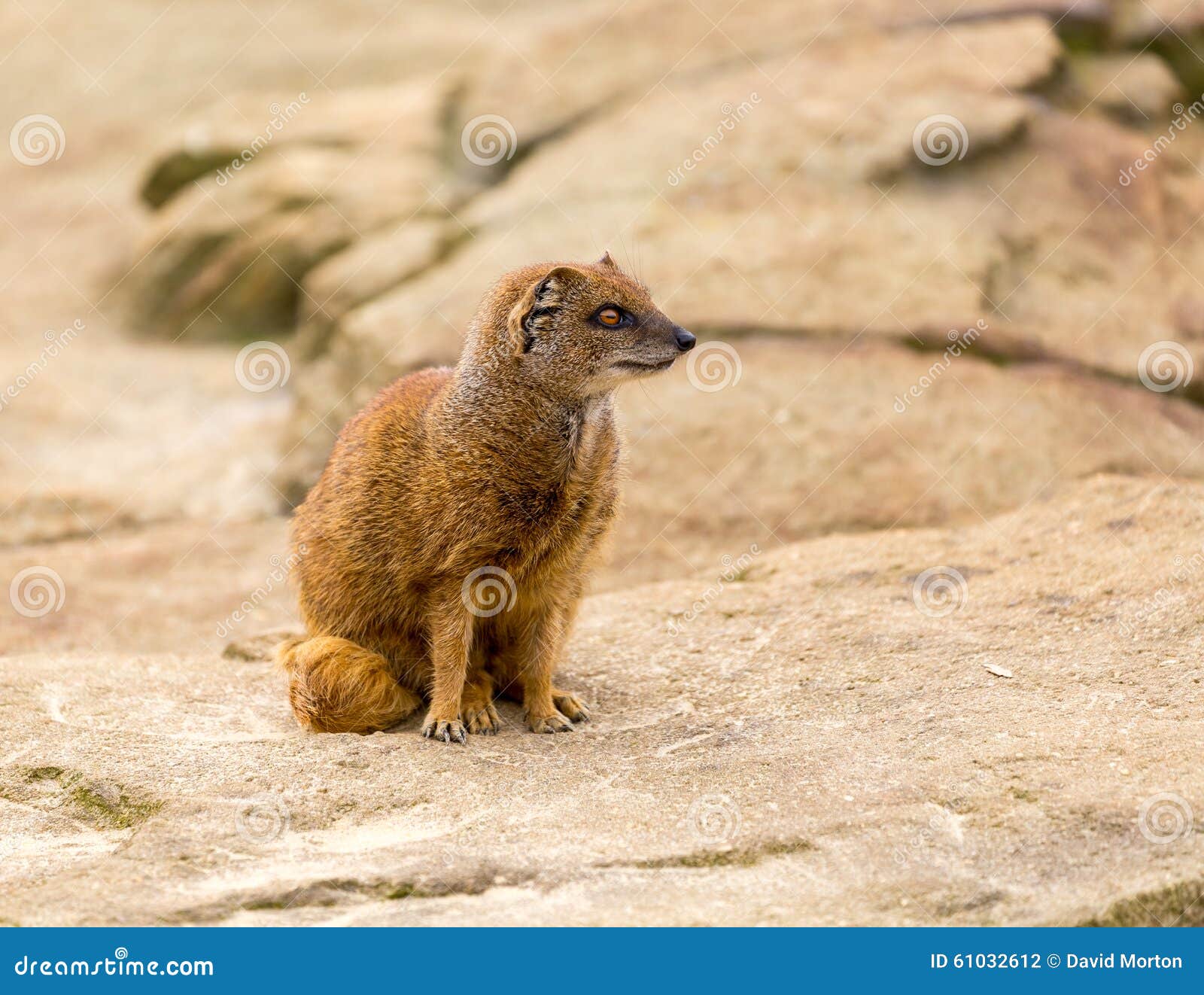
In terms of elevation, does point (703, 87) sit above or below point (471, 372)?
above

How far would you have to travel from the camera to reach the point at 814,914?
152 inches

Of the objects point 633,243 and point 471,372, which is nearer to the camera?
point 471,372

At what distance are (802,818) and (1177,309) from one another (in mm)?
7123

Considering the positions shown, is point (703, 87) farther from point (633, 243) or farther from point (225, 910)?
point (225, 910)

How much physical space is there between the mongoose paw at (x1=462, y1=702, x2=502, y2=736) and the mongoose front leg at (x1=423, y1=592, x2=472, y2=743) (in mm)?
97

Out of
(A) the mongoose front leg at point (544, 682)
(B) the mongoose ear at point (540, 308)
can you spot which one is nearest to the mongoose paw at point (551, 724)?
(A) the mongoose front leg at point (544, 682)

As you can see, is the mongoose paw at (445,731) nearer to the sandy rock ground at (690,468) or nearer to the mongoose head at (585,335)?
the sandy rock ground at (690,468)

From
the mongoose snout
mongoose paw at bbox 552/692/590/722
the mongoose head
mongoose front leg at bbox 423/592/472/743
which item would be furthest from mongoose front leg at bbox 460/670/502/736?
the mongoose snout

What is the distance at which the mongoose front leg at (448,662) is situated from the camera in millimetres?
5410

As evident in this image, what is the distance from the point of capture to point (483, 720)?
5.60 meters

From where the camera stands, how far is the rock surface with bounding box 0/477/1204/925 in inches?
156

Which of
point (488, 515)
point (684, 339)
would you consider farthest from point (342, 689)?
point (684, 339)

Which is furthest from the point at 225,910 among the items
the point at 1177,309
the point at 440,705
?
the point at 1177,309

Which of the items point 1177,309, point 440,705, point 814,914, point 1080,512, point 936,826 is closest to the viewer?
point 814,914
